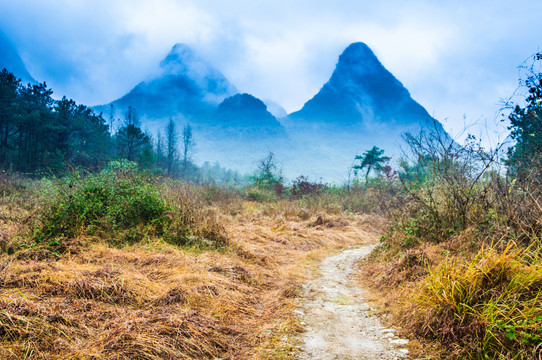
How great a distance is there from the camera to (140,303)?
3.15m

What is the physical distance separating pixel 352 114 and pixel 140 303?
165 m

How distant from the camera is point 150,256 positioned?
15.2 ft

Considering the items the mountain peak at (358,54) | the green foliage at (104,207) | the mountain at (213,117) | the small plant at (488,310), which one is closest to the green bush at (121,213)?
the green foliage at (104,207)

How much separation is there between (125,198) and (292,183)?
734 inches

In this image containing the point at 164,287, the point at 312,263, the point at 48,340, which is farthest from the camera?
the point at 312,263

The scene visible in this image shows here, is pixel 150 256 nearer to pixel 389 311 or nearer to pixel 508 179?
pixel 389 311

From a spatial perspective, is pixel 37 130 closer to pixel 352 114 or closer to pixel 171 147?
pixel 171 147

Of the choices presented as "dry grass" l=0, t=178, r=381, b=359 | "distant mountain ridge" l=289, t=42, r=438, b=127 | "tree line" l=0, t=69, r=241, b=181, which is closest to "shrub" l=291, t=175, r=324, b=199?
"tree line" l=0, t=69, r=241, b=181

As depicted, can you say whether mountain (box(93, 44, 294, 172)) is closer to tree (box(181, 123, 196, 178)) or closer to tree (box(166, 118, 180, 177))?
tree (box(181, 123, 196, 178))

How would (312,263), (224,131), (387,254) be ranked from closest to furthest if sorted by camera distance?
(387,254) < (312,263) < (224,131)

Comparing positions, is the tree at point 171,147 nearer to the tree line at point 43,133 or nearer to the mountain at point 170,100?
the tree line at point 43,133

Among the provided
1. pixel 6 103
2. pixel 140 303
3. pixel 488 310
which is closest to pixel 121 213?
pixel 140 303

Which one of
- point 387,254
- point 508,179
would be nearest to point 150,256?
point 387,254

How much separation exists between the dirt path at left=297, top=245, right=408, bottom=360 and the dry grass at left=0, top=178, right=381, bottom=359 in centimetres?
22
